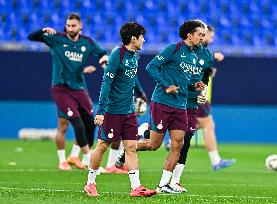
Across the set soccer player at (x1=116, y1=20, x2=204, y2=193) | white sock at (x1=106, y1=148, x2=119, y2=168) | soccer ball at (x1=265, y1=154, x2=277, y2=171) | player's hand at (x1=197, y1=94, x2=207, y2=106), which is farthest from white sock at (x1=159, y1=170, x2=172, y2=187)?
soccer ball at (x1=265, y1=154, x2=277, y2=171)

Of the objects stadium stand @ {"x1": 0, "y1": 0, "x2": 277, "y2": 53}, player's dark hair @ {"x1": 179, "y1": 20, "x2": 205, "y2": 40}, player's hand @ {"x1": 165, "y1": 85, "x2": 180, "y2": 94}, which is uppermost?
stadium stand @ {"x1": 0, "y1": 0, "x2": 277, "y2": 53}

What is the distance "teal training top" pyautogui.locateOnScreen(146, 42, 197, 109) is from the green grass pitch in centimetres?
110

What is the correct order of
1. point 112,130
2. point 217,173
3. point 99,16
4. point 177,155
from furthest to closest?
point 99,16, point 217,173, point 177,155, point 112,130

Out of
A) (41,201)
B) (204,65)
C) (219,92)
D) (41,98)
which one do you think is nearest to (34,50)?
(41,98)

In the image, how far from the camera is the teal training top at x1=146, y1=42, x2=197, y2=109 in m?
10.5

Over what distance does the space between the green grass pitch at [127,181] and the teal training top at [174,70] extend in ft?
3.60

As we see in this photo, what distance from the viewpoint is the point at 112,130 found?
9859mm

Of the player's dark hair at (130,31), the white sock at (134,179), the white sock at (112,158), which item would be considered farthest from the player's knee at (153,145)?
the white sock at (112,158)

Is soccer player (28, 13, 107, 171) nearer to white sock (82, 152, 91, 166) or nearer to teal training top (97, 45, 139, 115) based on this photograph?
white sock (82, 152, 91, 166)

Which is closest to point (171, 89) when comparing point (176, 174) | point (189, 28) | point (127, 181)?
point (189, 28)

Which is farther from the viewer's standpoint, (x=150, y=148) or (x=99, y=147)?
(x=150, y=148)

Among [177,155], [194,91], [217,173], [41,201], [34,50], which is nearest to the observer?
[41,201]

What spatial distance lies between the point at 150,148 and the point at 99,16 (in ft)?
43.9

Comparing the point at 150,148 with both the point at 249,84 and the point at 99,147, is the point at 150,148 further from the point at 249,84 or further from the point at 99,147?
the point at 249,84
